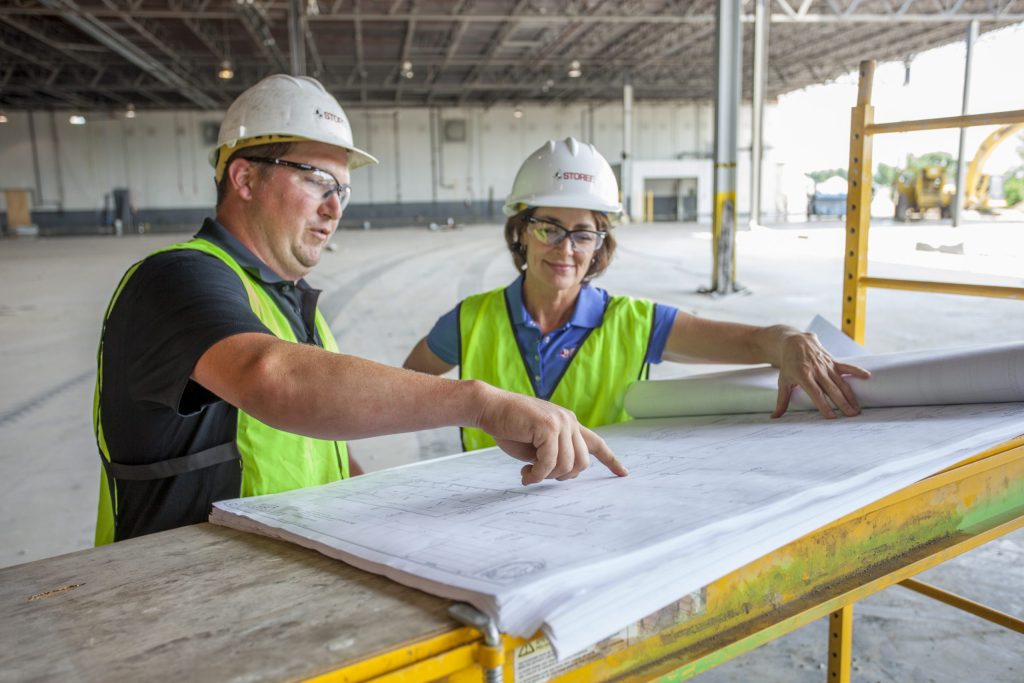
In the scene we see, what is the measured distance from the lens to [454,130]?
3322 centimetres

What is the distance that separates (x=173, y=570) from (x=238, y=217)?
107 cm

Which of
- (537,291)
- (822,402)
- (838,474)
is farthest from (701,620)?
(537,291)

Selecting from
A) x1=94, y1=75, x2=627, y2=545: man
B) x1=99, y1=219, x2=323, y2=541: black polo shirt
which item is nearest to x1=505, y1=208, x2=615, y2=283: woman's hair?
x1=94, y1=75, x2=627, y2=545: man

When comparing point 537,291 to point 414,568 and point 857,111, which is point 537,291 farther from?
point 414,568

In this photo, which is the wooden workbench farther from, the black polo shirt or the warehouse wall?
the warehouse wall

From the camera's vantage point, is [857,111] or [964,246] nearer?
[857,111]

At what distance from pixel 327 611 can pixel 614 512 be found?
0.40 metres

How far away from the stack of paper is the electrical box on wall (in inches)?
1304

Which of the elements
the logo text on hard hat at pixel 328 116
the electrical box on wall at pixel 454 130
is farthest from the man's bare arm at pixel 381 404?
the electrical box on wall at pixel 454 130

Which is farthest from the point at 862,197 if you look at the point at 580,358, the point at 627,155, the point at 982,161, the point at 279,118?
the point at 627,155

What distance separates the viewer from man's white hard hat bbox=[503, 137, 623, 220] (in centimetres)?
237

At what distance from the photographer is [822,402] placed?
5.53 ft

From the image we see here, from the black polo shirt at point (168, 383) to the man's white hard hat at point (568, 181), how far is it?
3.96 ft

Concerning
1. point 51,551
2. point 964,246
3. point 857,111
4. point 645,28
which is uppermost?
point 645,28
